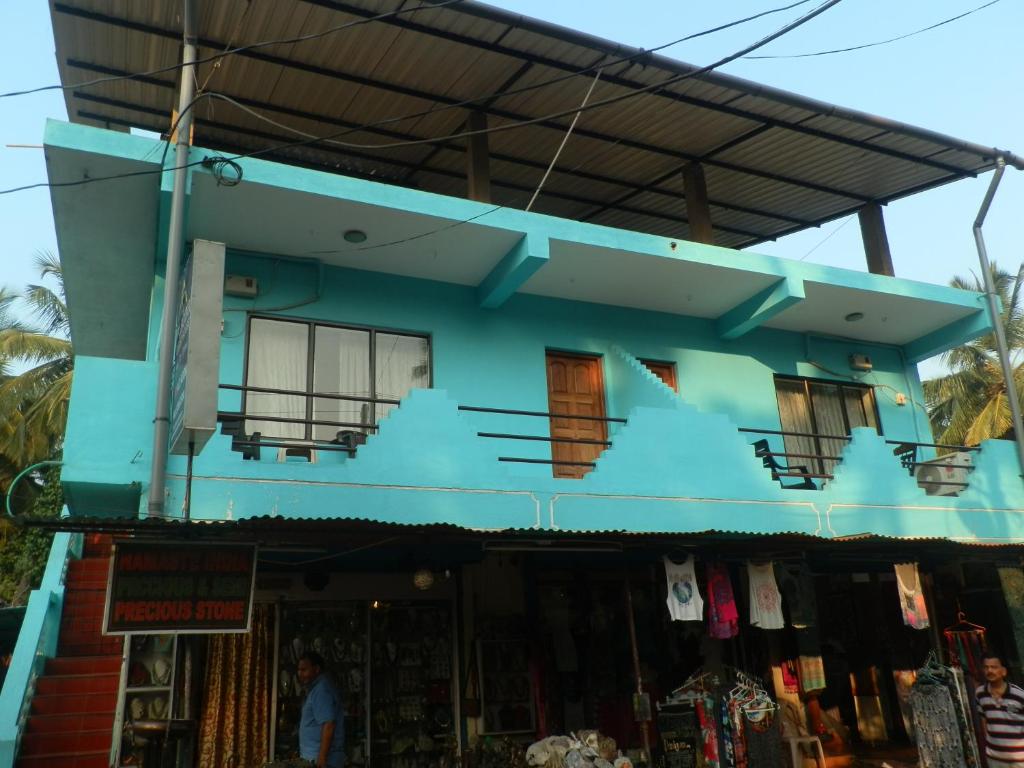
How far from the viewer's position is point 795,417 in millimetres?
14812

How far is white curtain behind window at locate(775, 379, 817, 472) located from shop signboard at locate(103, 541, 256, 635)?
928 cm

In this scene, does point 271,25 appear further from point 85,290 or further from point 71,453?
point 71,453

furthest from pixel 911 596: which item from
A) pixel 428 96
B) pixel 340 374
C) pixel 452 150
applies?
pixel 428 96

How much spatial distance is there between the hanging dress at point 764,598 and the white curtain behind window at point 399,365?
189 inches

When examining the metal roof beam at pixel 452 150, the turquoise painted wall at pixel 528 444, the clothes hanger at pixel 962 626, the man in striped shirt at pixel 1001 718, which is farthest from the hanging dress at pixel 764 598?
the metal roof beam at pixel 452 150

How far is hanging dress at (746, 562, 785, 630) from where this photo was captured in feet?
35.7

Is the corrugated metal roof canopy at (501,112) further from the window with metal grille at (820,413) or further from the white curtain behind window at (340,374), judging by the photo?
the window with metal grille at (820,413)

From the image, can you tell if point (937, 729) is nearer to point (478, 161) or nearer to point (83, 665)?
point (478, 161)

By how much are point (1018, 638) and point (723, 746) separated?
16.0 ft

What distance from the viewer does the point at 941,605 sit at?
13.5 meters

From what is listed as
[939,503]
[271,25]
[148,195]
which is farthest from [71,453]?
[939,503]

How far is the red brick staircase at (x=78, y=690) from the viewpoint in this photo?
29.2 feet

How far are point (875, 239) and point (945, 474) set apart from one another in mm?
4058

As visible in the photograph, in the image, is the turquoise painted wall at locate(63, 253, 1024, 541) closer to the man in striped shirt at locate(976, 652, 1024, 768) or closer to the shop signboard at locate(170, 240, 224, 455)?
the shop signboard at locate(170, 240, 224, 455)
